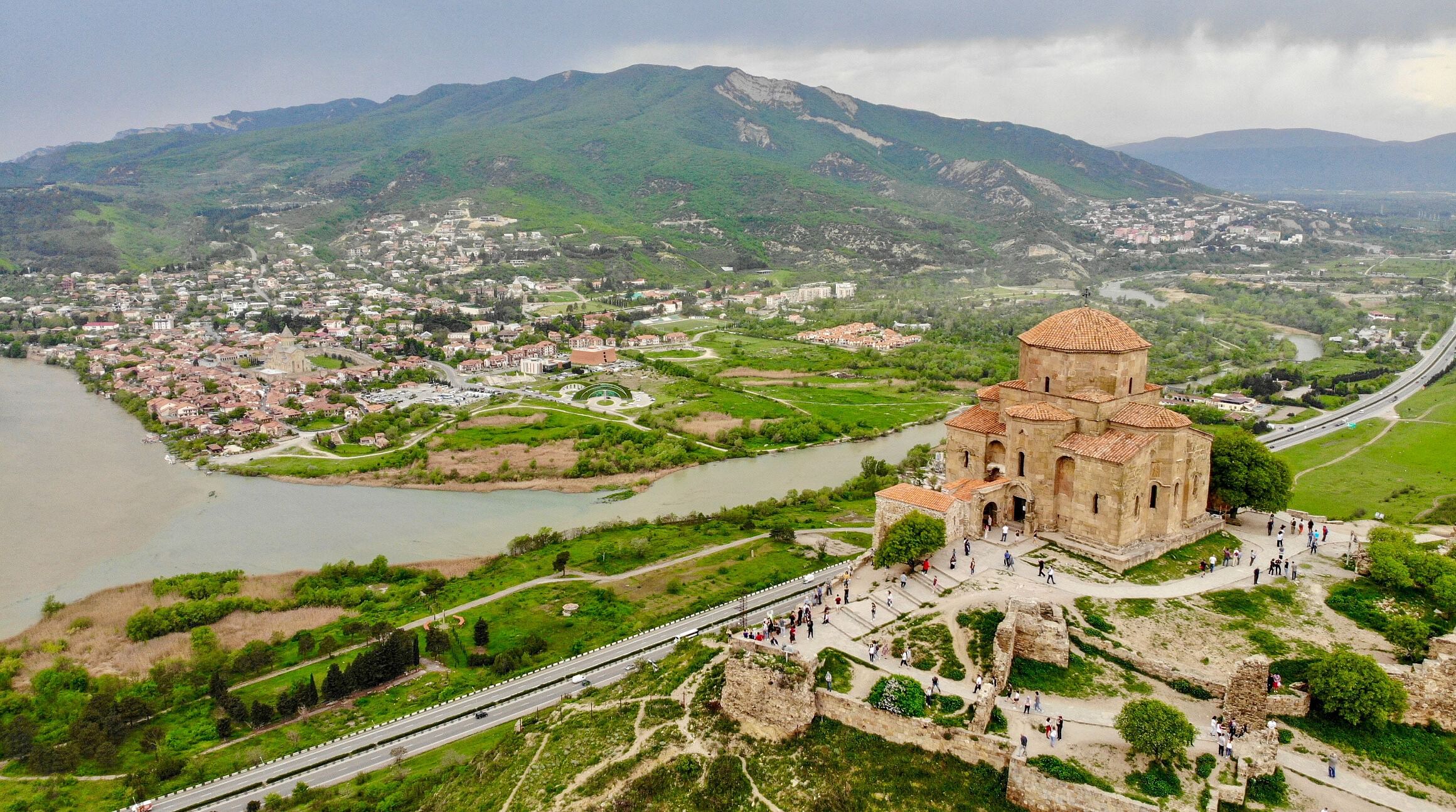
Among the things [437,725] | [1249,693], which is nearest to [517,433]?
[437,725]

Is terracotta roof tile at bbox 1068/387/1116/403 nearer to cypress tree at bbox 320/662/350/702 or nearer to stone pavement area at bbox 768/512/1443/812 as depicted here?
stone pavement area at bbox 768/512/1443/812

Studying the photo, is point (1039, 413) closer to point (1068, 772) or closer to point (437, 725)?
point (1068, 772)

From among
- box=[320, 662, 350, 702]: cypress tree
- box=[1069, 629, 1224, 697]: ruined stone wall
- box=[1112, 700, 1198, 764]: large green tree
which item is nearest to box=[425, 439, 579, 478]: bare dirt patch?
box=[320, 662, 350, 702]: cypress tree

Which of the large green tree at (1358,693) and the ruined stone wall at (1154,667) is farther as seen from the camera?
the ruined stone wall at (1154,667)

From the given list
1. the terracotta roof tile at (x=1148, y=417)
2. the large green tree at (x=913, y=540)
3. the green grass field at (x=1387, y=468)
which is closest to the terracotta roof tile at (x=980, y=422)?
the terracotta roof tile at (x=1148, y=417)

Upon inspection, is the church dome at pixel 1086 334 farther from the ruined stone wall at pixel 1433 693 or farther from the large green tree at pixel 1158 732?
the large green tree at pixel 1158 732

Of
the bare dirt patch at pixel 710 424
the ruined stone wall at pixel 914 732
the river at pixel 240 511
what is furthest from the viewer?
the bare dirt patch at pixel 710 424

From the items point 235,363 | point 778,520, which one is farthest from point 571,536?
point 235,363
